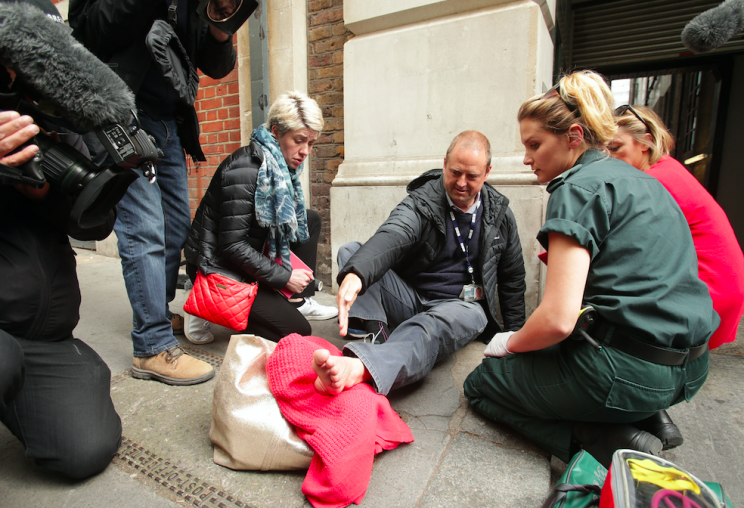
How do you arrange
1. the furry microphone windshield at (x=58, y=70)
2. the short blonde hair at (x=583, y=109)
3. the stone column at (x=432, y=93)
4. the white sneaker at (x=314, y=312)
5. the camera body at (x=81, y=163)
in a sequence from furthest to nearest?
1. the white sneaker at (x=314, y=312)
2. the stone column at (x=432, y=93)
3. the short blonde hair at (x=583, y=109)
4. the camera body at (x=81, y=163)
5. the furry microphone windshield at (x=58, y=70)

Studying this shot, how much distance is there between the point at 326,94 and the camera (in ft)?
11.5

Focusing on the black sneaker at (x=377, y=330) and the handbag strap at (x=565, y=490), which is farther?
the black sneaker at (x=377, y=330)

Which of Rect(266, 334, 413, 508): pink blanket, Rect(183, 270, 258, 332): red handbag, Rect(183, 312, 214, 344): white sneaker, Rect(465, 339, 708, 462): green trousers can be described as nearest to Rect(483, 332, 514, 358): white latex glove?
Rect(465, 339, 708, 462): green trousers

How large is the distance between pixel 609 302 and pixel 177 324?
2.32 m

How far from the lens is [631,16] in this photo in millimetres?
4762

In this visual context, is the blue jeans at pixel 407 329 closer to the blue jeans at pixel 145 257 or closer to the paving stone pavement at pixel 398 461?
the paving stone pavement at pixel 398 461

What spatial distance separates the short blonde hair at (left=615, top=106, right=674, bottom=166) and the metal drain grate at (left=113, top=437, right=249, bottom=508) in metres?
2.27

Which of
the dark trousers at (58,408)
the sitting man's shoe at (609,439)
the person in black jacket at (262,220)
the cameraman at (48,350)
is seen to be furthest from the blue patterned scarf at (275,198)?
the sitting man's shoe at (609,439)

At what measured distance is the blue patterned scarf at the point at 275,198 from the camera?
216 centimetres

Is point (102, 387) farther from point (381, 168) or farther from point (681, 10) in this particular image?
point (681, 10)

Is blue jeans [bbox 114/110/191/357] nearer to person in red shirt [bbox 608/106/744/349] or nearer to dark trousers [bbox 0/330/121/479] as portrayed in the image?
dark trousers [bbox 0/330/121/479]

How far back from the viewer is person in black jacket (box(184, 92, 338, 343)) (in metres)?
2.13

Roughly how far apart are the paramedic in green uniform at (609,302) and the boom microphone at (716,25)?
1.48m

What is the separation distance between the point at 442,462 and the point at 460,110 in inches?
88.5
